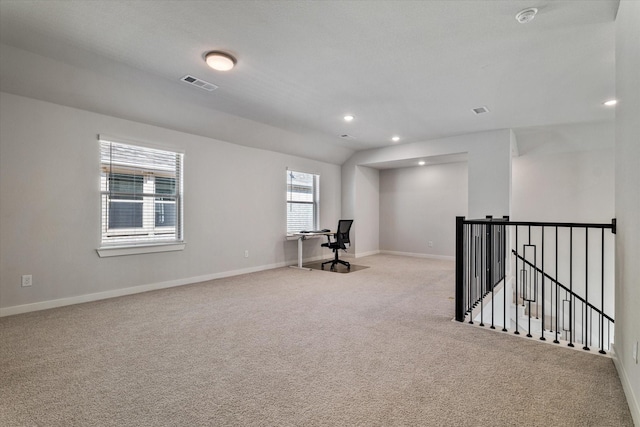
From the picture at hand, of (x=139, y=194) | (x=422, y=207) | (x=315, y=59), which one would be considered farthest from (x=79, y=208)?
(x=422, y=207)

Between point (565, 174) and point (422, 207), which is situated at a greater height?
point (565, 174)

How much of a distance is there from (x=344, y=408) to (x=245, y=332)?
4.68 feet

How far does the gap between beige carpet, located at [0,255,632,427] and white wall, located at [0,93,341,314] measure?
0.51 metres

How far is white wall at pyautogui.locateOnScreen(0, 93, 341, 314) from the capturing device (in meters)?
3.39

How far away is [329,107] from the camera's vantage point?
4484mm

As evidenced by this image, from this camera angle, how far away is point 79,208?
12.6 feet

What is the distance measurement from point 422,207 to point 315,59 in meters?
5.72

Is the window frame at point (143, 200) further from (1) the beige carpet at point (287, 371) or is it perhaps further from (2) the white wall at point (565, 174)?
(2) the white wall at point (565, 174)

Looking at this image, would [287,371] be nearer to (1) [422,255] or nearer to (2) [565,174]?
(1) [422,255]

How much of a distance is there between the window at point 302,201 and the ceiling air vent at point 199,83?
119 inches

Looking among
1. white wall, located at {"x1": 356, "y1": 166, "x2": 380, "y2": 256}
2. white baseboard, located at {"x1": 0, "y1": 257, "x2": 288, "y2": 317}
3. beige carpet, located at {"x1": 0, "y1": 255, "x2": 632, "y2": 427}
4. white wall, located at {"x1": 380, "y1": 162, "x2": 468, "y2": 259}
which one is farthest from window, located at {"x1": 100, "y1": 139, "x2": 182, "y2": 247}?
white wall, located at {"x1": 380, "y1": 162, "x2": 468, "y2": 259}

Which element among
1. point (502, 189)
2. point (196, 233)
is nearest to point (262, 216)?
point (196, 233)

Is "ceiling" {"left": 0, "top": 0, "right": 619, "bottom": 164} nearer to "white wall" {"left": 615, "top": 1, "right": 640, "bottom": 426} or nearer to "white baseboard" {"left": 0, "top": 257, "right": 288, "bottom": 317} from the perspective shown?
"white wall" {"left": 615, "top": 1, "right": 640, "bottom": 426}

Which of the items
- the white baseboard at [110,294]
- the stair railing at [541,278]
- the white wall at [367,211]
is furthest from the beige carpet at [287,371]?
the white wall at [367,211]
